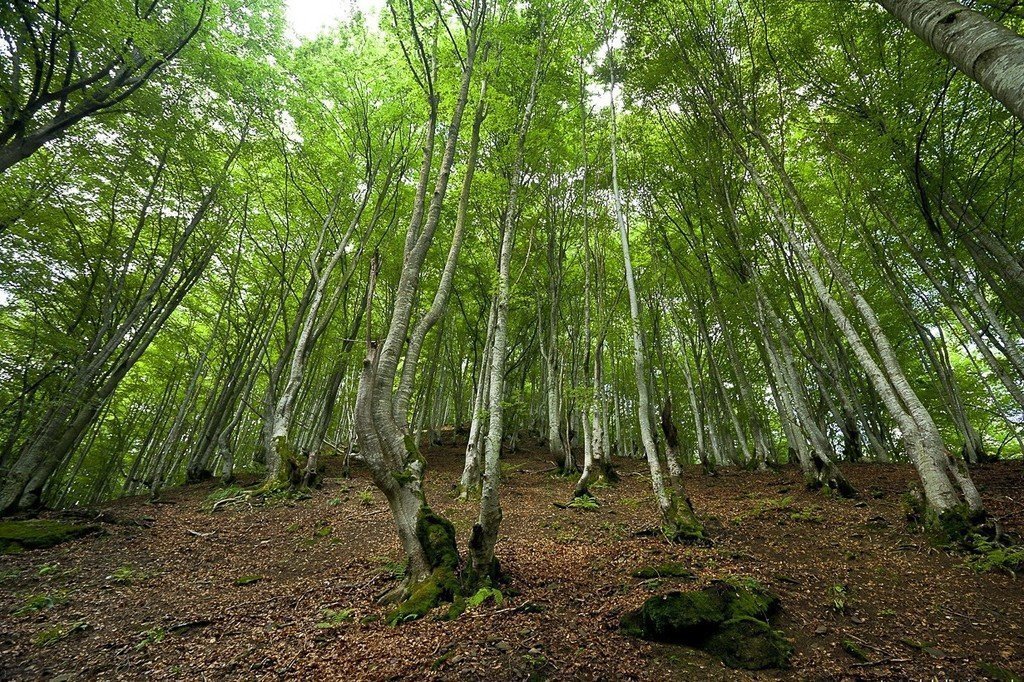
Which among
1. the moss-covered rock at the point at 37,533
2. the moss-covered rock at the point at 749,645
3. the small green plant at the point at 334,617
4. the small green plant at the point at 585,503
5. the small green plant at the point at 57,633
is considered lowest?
the small green plant at the point at 57,633

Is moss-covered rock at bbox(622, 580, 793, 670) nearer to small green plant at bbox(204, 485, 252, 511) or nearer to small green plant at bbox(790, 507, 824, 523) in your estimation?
small green plant at bbox(790, 507, 824, 523)

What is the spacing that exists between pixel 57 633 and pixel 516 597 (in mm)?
5221

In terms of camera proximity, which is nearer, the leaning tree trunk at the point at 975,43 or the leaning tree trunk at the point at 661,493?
the leaning tree trunk at the point at 975,43

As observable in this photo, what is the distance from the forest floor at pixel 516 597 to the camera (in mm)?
3510

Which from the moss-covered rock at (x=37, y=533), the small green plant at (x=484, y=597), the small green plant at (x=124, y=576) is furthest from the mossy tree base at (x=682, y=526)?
the moss-covered rock at (x=37, y=533)

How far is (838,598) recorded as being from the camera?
177 inches

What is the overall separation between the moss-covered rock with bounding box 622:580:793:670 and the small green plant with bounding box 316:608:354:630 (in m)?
3.07

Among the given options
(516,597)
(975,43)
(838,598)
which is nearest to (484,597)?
(516,597)

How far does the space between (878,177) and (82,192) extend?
661 inches

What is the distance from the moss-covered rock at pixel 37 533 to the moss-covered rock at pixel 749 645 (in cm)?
1019

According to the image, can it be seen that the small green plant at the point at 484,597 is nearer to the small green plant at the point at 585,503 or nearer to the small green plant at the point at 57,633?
the small green plant at the point at 57,633

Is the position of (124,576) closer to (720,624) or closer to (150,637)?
(150,637)

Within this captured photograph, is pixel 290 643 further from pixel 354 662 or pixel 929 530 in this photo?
pixel 929 530

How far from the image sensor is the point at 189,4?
7.17 m
